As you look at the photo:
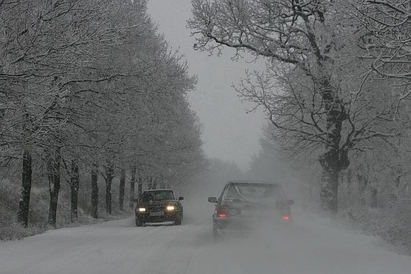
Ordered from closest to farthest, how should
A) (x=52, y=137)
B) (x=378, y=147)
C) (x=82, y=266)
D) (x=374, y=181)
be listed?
(x=82, y=266) < (x=52, y=137) < (x=378, y=147) < (x=374, y=181)

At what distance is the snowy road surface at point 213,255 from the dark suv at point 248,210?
11.4 inches

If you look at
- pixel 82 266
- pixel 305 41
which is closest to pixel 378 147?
pixel 305 41

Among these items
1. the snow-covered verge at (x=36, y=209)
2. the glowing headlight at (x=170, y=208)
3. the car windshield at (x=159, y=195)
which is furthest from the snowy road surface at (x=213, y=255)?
the car windshield at (x=159, y=195)

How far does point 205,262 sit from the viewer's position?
891cm

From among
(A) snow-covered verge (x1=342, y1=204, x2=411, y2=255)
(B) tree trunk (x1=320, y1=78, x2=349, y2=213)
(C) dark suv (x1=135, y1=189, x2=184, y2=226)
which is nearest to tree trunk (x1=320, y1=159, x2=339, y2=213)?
(B) tree trunk (x1=320, y1=78, x2=349, y2=213)

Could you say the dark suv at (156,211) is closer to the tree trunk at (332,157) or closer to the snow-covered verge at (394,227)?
the tree trunk at (332,157)

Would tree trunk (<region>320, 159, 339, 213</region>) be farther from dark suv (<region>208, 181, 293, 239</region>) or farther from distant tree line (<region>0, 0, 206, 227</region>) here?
dark suv (<region>208, 181, 293, 239</region>)

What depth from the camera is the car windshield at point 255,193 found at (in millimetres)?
11219

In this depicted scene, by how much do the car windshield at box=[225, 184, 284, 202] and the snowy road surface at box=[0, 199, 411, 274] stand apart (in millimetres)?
824

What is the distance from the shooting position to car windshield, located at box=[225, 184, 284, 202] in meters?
11.2

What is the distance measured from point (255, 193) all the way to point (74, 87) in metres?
8.38

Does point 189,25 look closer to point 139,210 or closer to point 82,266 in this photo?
point 139,210

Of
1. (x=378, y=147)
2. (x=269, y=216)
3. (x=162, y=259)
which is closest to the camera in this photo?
(x=162, y=259)

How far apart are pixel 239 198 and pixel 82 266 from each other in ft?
13.3
